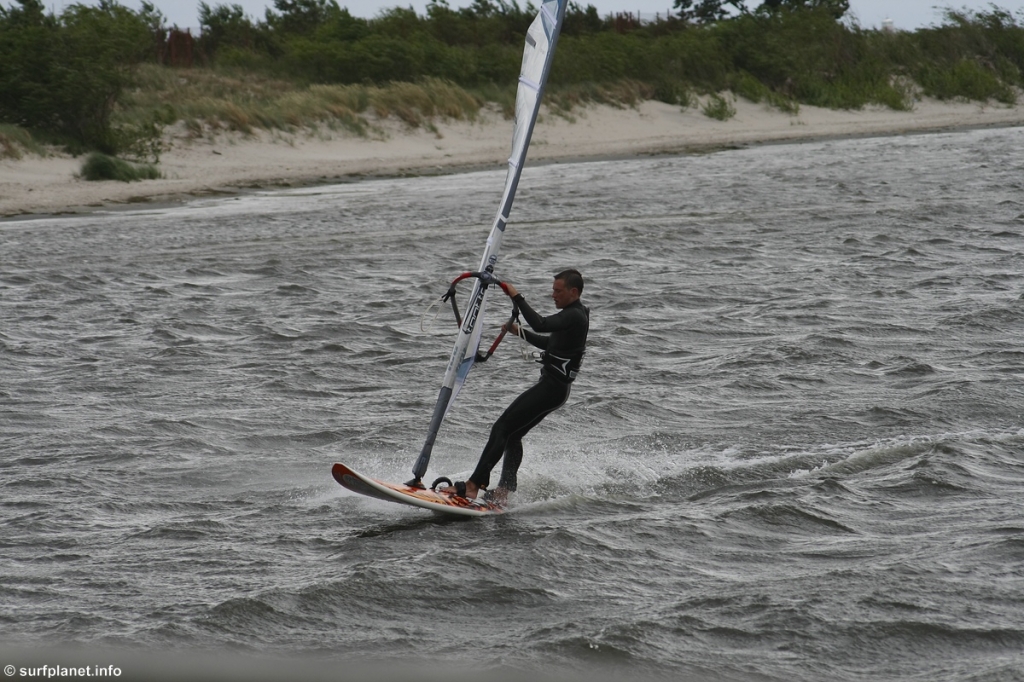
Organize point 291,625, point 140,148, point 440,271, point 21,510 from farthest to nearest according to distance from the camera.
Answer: point 140,148 → point 440,271 → point 21,510 → point 291,625

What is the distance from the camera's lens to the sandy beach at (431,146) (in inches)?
958

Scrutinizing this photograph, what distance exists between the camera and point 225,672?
5828mm

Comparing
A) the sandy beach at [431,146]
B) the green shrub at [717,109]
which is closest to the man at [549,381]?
the sandy beach at [431,146]

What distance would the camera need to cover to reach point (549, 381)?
8.27 m

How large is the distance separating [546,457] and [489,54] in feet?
102

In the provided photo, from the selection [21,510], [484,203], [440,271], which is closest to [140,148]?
[484,203]

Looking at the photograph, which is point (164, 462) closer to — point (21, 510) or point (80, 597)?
point (21, 510)

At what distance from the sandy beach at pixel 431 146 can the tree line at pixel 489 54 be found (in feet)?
3.42

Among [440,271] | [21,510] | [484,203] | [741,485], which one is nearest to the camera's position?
[21,510]

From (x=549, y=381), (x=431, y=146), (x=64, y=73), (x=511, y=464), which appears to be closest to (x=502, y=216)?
(x=549, y=381)

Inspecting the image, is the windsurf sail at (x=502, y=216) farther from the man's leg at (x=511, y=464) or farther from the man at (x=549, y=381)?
the man's leg at (x=511, y=464)

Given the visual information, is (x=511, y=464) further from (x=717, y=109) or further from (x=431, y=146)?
(x=717, y=109)

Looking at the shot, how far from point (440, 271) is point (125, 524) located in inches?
401

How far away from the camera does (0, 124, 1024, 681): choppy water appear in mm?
6496
